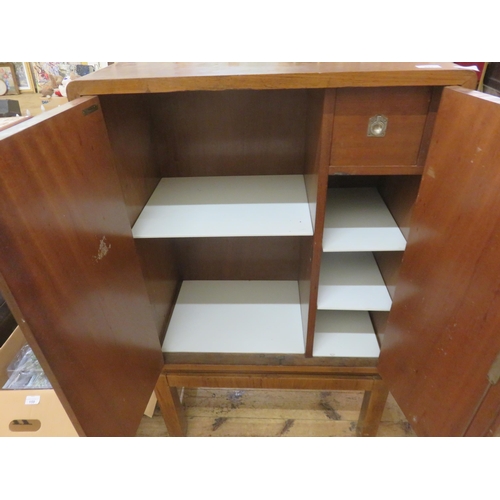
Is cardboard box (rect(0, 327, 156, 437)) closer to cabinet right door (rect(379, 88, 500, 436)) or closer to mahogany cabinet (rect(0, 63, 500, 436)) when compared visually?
mahogany cabinet (rect(0, 63, 500, 436))

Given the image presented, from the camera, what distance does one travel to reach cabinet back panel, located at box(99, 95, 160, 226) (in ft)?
2.78

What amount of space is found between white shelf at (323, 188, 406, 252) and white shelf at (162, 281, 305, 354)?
0.40m

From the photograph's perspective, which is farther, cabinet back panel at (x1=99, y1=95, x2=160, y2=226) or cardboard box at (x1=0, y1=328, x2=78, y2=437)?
cardboard box at (x1=0, y1=328, x2=78, y2=437)

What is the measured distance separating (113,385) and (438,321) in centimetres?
70

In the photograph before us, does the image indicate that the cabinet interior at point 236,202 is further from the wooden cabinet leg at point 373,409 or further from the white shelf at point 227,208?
the wooden cabinet leg at point 373,409

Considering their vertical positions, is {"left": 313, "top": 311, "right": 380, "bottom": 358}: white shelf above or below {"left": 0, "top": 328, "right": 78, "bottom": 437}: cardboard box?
above

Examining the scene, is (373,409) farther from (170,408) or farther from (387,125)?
(387,125)

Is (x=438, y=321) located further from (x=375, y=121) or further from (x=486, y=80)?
(x=486, y=80)

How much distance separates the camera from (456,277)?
68cm

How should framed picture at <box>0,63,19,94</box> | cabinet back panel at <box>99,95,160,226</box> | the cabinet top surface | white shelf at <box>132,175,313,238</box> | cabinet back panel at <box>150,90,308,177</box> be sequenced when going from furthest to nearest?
framed picture at <box>0,63,19,94</box>
cabinet back panel at <box>150,90,308,177</box>
white shelf at <box>132,175,313,238</box>
cabinet back panel at <box>99,95,160,226</box>
the cabinet top surface

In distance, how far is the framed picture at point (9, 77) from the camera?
7.15ft

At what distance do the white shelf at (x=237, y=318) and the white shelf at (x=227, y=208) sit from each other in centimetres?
44

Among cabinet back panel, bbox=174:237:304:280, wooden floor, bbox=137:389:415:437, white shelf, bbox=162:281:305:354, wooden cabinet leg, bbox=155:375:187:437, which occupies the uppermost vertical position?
cabinet back panel, bbox=174:237:304:280

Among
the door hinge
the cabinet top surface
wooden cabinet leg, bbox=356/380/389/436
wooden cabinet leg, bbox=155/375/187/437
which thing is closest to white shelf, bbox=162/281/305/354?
wooden cabinet leg, bbox=155/375/187/437
